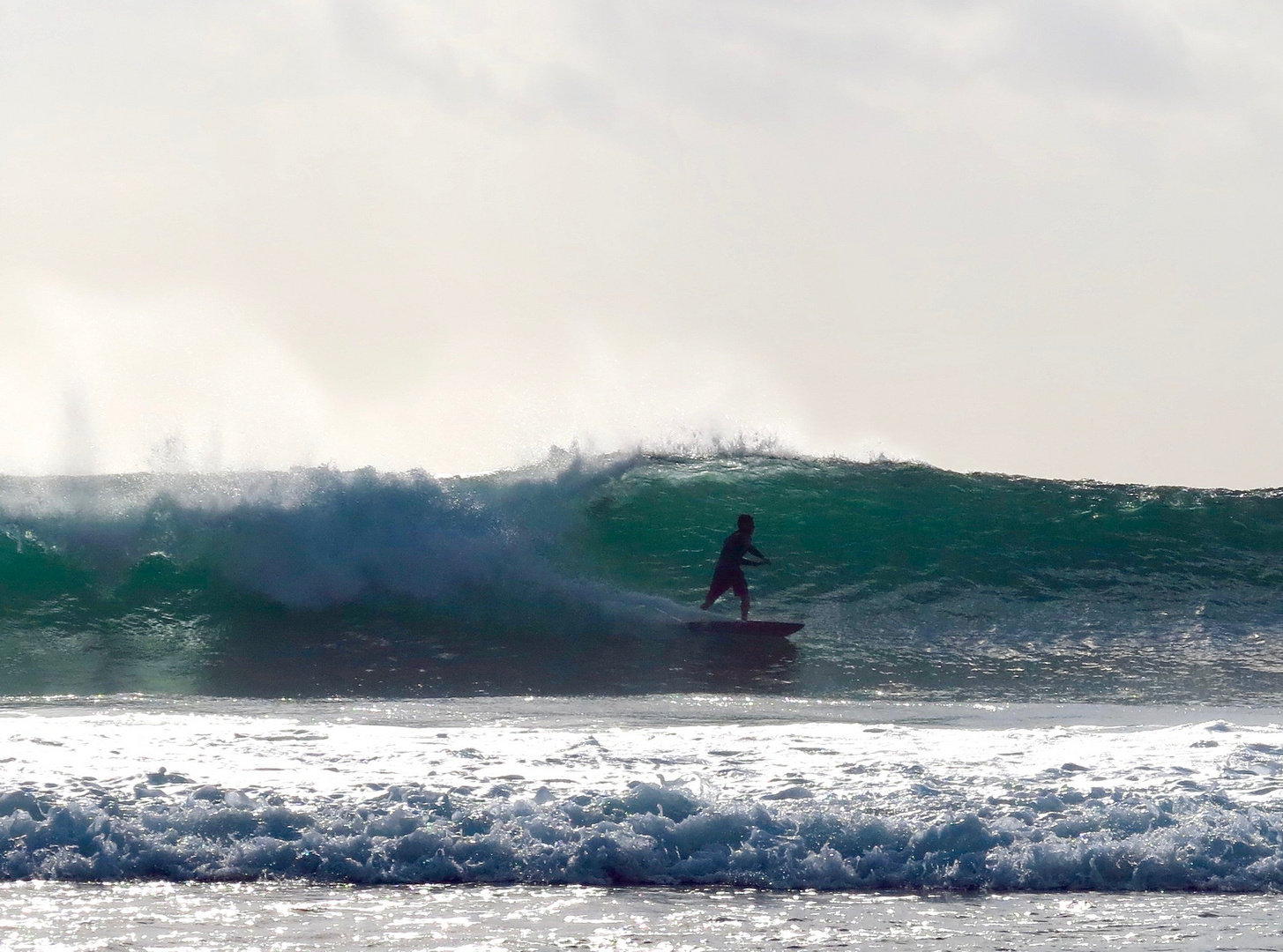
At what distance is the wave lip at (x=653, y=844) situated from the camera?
4.94 metres

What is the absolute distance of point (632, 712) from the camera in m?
7.91

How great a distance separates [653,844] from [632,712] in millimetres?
2810

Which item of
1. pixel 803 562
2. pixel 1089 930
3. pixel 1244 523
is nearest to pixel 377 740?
pixel 1089 930

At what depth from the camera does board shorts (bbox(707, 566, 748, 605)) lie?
1177 cm

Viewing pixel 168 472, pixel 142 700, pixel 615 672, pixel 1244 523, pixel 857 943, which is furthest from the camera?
pixel 1244 523

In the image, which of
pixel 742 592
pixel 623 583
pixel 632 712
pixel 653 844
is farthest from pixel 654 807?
pixel 623 583

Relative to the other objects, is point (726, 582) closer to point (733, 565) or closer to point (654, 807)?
point (733, 565)

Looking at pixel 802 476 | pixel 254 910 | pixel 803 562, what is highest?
pixel 802 476

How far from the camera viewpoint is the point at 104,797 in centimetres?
539

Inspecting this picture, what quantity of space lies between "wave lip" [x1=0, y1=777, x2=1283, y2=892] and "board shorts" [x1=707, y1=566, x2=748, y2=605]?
6.45 meters

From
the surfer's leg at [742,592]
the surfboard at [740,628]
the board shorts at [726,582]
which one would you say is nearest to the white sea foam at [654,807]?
the surfboard at [740,628]

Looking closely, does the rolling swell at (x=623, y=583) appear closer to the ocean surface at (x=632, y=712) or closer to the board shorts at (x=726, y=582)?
the ocean surface at (x=632, y=712)

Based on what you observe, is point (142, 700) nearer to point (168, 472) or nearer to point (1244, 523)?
point (168, 472)

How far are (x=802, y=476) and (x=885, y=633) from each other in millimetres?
4967
